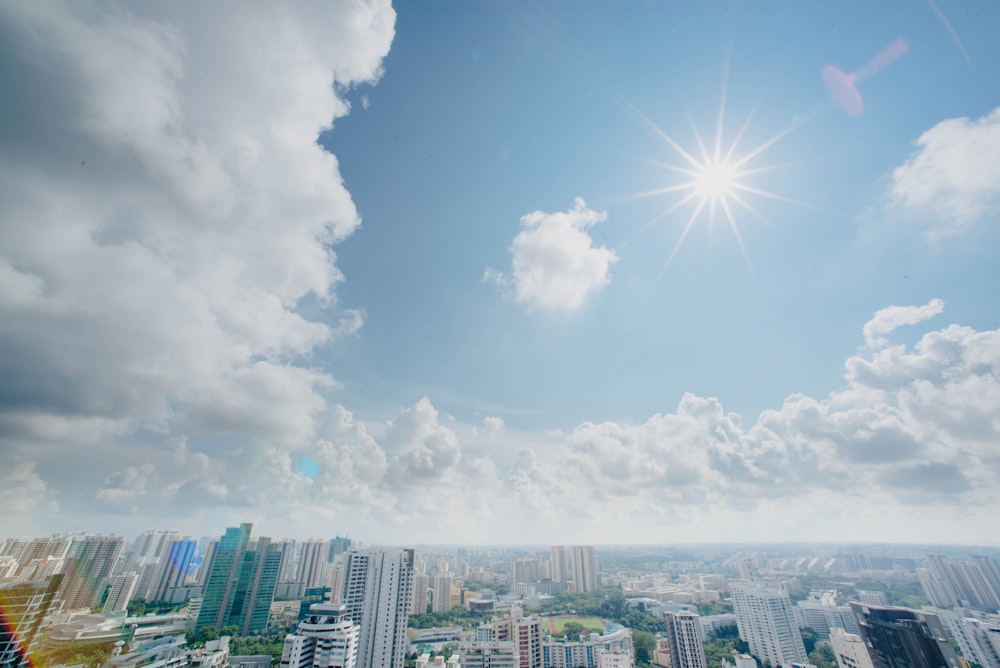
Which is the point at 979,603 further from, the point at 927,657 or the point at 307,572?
the point at 307,572


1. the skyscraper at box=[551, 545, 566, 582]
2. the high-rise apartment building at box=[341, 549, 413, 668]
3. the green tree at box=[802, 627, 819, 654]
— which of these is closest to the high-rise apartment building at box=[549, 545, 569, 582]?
the skyscraper at box=[551, 545, 566, 582]

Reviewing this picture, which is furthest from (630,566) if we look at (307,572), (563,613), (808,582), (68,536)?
(68,536)

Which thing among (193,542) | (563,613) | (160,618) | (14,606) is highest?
(193,542)

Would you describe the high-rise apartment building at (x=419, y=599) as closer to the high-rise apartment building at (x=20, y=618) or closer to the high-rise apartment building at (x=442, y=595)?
the high-rise apartment building at (x=442, y=595)

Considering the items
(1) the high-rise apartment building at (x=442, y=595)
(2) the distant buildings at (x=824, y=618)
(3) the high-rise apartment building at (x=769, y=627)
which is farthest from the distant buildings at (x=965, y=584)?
(1) the high-rise apartment building at (x=442, y=595)

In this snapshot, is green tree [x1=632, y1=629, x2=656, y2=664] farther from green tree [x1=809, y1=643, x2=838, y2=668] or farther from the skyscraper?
the skyscraper

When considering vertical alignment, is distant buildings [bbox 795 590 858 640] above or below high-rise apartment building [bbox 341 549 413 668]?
below

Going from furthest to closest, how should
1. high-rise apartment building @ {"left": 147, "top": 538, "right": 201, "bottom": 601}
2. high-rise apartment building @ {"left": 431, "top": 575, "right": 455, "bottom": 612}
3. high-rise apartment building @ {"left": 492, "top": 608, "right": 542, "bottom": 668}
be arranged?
high-rise apartment building @ {"left": 431, "top": 575, "right": 455, "bottom": 612}, high-rise apartment building @ {"left": 147, "top": 538, "right": 201, "bottom": 601}, high-rise apartment building @ {"left": 492, "top": 608, "right": 542, "bottom": 668}
